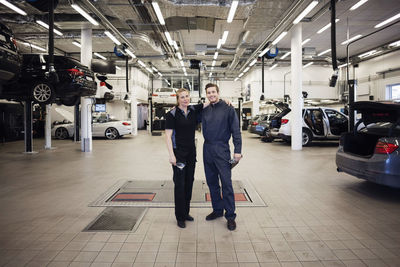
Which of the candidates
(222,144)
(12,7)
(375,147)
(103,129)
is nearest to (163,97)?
(103,129)

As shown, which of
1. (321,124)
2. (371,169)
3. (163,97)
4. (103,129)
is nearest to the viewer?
(371,169)

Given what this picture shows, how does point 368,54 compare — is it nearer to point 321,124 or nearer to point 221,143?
point 321,124

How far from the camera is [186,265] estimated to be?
219 cm

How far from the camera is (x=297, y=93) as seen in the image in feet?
32.9

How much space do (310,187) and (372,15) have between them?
33.5 feet

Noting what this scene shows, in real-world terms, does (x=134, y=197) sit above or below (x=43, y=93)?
below

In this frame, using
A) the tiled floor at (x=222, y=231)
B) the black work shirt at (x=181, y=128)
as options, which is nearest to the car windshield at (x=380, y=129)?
the tiled floor at (x=222, y=231)

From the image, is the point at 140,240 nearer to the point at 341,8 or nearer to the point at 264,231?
the point at 264,231

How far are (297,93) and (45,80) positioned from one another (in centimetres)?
869

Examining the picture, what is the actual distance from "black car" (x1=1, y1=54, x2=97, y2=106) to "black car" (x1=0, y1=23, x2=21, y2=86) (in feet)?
7.64

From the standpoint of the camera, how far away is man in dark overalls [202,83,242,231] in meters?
2.98

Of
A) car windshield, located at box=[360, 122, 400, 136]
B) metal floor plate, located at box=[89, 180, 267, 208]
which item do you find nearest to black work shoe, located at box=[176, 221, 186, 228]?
metal floor plate, located at box=[89, 180, 267, 208]

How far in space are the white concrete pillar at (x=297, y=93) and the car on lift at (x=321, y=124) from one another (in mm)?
620

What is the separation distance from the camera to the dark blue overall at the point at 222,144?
2986 millimetres
